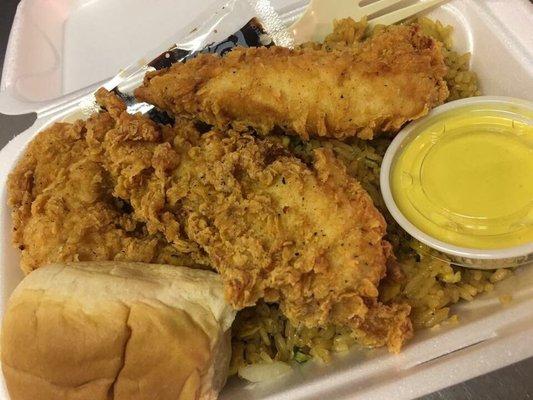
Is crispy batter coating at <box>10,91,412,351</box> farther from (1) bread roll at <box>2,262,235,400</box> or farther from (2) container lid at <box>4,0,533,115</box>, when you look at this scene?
(2) container lid at <box>4,0,533,115</box>

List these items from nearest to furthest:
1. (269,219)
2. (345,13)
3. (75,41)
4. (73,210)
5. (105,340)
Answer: (105,340) → (269,219) → (73,210) → (345,13) → (75,41)

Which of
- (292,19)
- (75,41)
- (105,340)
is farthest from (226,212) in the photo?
(75,41)

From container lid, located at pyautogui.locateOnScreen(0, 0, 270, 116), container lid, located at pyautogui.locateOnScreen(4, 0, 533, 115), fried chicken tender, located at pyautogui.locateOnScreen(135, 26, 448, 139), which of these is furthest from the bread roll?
container lid, located at pyautogui.locateOnScreen(0, 0, 270, 116)

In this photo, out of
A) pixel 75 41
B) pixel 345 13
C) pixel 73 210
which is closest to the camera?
pixel 73 210

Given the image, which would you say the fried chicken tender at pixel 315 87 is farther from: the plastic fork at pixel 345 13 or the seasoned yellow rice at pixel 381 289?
the plastic fork at pixel 345 13

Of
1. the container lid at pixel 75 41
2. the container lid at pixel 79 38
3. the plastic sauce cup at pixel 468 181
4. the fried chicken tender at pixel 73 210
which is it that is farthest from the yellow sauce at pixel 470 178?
the container lid at pixel 79 38

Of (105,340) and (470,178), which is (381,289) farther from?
(105,340)

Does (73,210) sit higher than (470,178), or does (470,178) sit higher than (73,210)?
(73,210)
